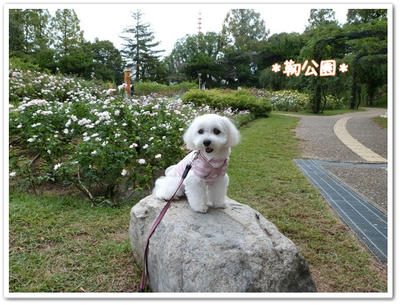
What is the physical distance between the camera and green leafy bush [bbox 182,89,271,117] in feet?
43.6

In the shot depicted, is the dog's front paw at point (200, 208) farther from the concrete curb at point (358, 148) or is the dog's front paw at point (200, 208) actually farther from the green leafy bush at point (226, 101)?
the green leafy bush at point (226, 101)

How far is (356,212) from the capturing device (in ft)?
12.1

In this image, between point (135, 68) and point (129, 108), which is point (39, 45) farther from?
point (129, 108)

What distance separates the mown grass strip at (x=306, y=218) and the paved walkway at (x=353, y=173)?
19 cm

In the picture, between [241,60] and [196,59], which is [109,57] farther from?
[241,60]

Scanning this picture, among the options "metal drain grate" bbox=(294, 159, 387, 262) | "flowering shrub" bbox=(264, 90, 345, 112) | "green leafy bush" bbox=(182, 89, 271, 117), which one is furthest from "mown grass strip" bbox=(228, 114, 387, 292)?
"flowering shrub" bbox=(264, 90, 345, 112)

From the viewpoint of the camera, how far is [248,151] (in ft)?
23.4

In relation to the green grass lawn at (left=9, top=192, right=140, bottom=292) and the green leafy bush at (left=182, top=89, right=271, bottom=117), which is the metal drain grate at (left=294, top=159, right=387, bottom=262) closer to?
the green grass lawn at (left=9, top=192, right=140, bottom=292)

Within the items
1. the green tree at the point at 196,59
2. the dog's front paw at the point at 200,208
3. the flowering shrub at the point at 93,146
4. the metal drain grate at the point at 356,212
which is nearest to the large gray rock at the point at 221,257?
the dog's front paw at the point at 200,208

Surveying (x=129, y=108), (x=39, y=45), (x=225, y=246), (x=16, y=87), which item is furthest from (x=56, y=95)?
(x=39, y=45)

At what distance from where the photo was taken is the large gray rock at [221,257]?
5.66ft

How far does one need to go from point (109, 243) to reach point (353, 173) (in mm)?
4859

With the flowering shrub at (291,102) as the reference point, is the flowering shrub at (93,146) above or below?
below

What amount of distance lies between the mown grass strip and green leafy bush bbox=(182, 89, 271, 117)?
678 centimetres
